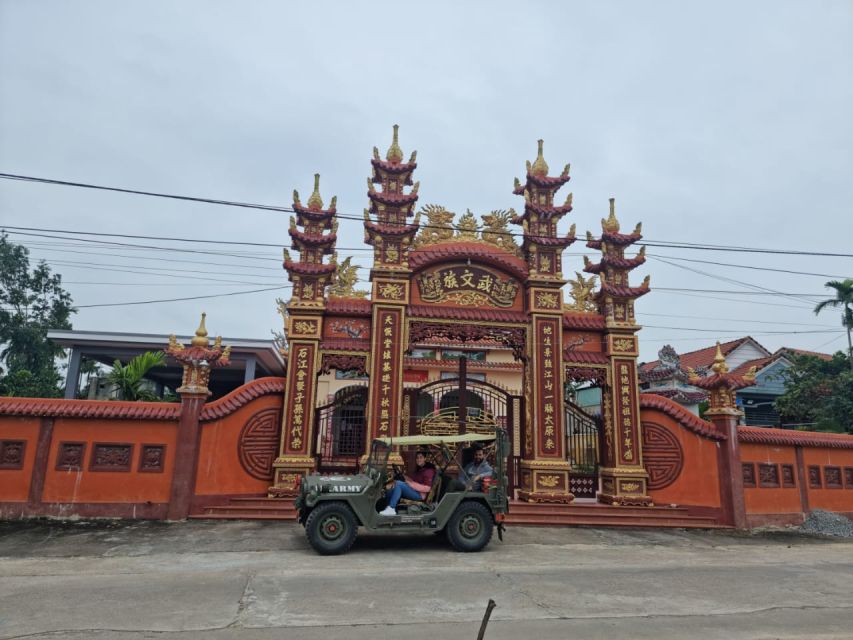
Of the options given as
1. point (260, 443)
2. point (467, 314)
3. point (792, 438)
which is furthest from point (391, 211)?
point (792, 438)

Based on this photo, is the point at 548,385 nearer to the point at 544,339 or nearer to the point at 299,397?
the point at 544,339

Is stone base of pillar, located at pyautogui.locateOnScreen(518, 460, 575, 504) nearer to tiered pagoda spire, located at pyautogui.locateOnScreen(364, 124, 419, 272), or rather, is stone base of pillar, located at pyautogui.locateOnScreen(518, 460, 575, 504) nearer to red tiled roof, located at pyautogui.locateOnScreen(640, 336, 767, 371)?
tiered pagoda spire, located at pyautogui.locateOnScreen(364, 124, 419, 272)

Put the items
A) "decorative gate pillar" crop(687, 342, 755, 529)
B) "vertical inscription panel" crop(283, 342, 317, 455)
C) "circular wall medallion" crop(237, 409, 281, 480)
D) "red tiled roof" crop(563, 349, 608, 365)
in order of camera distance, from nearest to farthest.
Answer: "circular wall medallion" crop(237, 409, 281, 480)
"vertical inscription panel" crop(283, 342, 317, 455)
"decorative gate pillar" crop(687, 342, 755, 529)
"red tiled roof" crop(563, 349, 608, 365)

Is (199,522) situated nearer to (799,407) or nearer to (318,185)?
(318,185)

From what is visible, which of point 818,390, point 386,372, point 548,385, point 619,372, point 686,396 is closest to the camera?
point 386,372

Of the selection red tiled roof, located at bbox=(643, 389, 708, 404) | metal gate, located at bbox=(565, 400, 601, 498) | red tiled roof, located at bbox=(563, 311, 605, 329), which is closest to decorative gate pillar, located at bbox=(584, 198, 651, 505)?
red tiled roof, located at bbox=(563, 311, 605, 329)

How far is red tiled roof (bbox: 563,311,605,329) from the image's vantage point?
13.3m

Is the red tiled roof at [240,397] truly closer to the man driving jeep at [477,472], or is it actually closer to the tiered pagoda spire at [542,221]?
the man driving jeep at [477,472]

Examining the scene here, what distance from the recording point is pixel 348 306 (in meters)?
12.7

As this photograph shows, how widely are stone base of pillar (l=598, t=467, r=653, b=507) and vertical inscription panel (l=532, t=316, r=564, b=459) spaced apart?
136cm

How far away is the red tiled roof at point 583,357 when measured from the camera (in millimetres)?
13141

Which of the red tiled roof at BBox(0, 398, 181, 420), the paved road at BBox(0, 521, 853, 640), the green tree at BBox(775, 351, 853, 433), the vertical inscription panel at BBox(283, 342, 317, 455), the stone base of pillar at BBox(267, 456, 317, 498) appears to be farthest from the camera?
the green tree at BBox(775, 351, 853, 433)

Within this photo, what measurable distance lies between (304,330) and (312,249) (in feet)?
6.67

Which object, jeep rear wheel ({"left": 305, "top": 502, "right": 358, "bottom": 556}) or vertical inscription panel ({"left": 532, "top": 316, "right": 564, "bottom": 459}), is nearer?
jeep rear wheel ({"left": 305, "top": 502, "right": 358, "bottom": 556})
